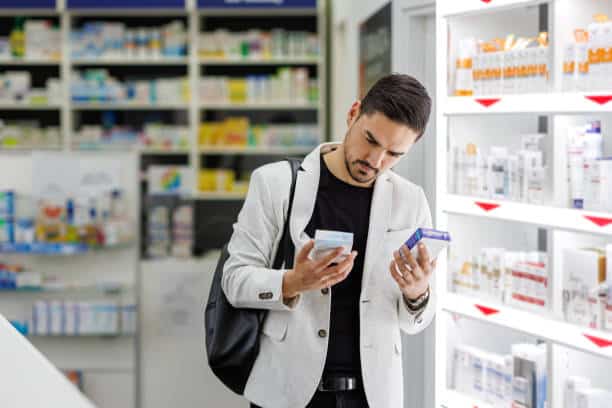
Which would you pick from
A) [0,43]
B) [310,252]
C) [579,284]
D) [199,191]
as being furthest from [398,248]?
[0,43]

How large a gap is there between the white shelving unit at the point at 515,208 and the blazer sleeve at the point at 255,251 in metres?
1.04

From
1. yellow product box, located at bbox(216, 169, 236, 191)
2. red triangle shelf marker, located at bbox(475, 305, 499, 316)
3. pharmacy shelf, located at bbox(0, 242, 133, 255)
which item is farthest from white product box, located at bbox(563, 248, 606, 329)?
yellow product box, located at bbox(216, 169, 236, 191)

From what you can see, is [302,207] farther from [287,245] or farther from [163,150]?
[163,150]

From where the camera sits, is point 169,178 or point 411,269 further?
point 169,178

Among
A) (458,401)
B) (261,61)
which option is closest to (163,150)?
(261,61)

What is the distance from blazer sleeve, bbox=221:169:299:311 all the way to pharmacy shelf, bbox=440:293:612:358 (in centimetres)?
106

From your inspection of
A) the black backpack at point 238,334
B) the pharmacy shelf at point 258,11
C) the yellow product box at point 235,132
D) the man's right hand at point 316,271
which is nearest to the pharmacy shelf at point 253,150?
the yellow product box at point 235,132

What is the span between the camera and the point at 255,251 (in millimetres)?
1893

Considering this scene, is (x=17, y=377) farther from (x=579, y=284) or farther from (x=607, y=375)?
(x=607, y=375)

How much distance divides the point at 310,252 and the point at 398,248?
0.26 metres

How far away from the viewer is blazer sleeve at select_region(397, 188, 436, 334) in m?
1.91

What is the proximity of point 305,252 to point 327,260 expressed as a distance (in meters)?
0.06

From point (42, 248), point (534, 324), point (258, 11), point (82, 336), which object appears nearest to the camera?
point (534, 324)

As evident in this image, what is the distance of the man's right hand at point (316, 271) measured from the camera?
5.70ft
